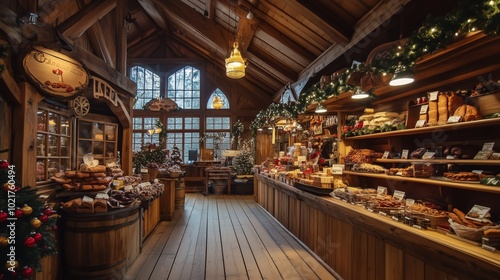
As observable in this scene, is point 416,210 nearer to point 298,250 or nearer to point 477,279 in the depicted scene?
point 477,279

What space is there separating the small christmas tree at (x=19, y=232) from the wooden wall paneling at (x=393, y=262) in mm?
2720

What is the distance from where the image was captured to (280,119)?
7305 mm

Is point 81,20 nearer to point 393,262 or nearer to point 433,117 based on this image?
A: point 433,117

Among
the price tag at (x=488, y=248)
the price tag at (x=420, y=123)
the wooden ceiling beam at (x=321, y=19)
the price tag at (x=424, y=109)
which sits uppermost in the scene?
the wooden ceiling beam at (x=321, y=19)

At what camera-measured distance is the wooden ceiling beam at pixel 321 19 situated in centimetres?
409

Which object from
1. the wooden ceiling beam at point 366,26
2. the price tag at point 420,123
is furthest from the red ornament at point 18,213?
the wooden ceiling beam at point 366,26

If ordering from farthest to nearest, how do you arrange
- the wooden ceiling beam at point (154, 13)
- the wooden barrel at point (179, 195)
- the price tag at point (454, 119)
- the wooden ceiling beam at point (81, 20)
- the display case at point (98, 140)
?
the wooden ceiling beam at point (154, 13), the wooden barrel at point (179, 195), the display case at point (98, 140), the wooden ceiling beam at point (81, 20), the price tag at point (454, 119)

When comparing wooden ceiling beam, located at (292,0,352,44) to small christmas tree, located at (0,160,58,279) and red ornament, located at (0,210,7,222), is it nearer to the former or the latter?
small christmas tree, located at (0,160,58,279)

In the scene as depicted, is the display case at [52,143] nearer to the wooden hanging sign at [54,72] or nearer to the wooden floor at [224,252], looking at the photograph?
the wooden hanging sign at [54,72]

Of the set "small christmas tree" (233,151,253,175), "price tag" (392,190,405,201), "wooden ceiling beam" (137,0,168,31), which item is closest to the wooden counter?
"price tag" (392,190,405,201)

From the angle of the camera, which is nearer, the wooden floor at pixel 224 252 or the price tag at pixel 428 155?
the price tag at pixel 428 155

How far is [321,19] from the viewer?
4113mm

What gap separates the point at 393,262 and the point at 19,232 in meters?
2.84

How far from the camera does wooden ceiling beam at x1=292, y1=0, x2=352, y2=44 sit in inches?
161
